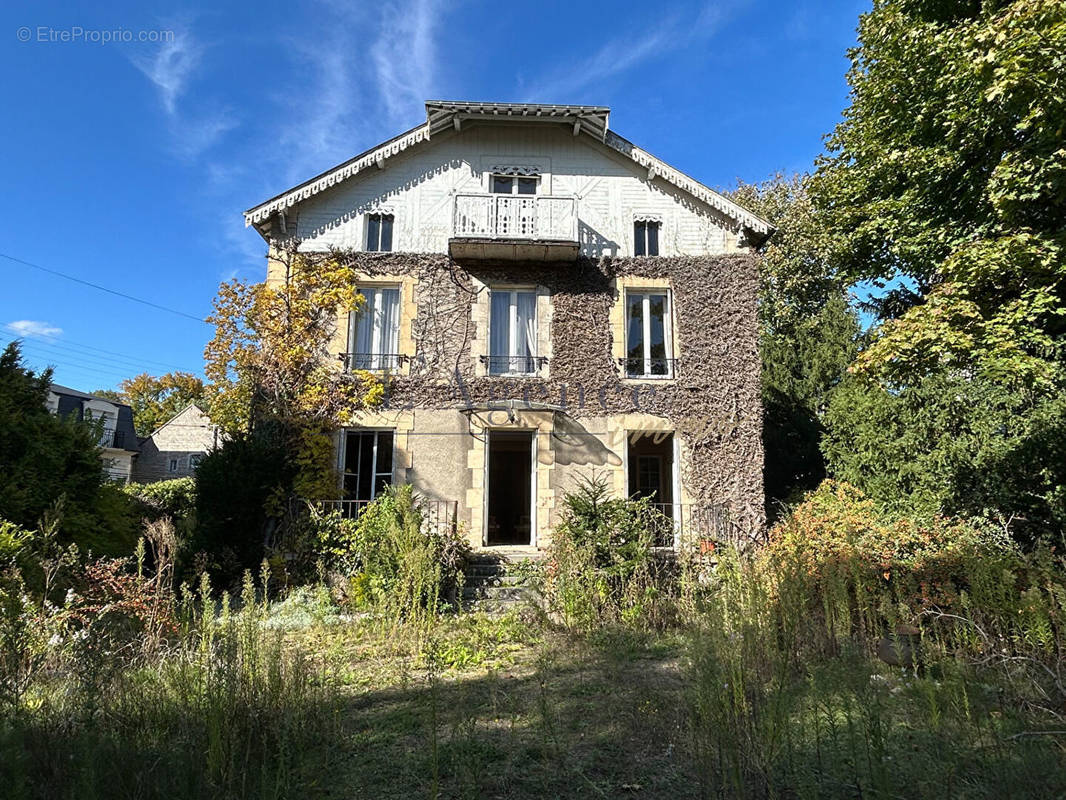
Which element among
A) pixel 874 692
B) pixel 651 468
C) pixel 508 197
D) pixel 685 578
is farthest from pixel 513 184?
pixel 874 692

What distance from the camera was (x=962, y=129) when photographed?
388 inches

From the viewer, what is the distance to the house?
467 inches

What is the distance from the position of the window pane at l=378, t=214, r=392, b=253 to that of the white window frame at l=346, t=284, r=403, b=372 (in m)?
0.80

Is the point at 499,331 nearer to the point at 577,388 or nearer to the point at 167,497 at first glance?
the point at 577,388

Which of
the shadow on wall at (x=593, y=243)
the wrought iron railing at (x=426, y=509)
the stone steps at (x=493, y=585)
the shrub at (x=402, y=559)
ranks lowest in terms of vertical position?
the stone steps at (x=493, y=585)

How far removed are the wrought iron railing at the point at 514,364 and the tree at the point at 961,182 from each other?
18.9ft

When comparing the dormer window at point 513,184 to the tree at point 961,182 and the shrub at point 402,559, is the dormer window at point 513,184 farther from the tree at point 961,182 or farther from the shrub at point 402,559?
the shrub at point 402,559

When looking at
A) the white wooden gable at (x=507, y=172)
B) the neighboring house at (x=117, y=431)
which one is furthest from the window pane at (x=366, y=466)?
the neighboring house at (x=117, y=431)

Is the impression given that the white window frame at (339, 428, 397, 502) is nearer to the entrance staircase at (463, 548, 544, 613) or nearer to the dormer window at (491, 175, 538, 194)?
the entrance staircase at (463, 548, 544, 613)

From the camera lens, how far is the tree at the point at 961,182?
318 inches

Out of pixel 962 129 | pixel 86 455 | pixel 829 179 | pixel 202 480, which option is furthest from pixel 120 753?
pixel 829 179

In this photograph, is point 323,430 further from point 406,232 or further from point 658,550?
point 658,550

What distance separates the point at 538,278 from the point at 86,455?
26.8 feet

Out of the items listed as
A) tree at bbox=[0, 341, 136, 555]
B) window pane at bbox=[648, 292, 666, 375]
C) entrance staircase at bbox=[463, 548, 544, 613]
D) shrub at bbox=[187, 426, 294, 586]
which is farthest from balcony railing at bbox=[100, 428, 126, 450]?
window pane at bbox=[648, 292, 666, 375]
